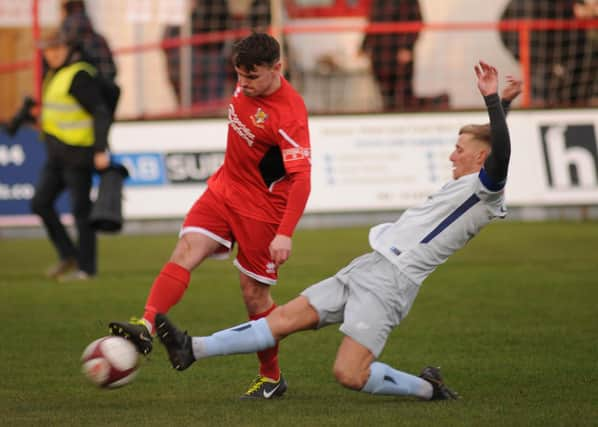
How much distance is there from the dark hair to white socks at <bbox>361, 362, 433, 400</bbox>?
1.50m

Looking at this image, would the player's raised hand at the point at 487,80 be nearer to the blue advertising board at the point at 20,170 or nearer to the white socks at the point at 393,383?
the white socks at the point at 393,383

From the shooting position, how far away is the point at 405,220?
6.42 metres

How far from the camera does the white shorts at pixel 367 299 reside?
6.21 metres

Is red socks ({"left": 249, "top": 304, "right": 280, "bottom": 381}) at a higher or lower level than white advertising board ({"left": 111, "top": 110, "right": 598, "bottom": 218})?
higher

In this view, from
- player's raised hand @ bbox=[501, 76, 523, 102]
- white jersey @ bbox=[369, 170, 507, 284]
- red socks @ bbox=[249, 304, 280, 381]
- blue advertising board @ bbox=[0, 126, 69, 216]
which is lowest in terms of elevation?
blue advertising board @ bbox=[0, 126, 69, 216]

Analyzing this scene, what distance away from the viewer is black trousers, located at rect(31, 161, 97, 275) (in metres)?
12.1

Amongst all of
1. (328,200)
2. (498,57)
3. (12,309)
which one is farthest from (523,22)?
(12,309)

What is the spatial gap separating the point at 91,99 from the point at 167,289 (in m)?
5.29

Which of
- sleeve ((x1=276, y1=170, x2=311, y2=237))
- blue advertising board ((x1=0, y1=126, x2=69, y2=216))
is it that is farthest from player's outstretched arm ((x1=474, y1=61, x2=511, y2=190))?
blue advertising board ((x1=0, y1=126, x2=69, y2=216))

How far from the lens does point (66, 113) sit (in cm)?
1193

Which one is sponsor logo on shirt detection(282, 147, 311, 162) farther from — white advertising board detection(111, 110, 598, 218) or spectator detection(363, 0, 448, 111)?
spectator detection(363, 0, 448, 111)

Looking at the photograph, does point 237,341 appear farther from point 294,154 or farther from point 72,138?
point 72,138

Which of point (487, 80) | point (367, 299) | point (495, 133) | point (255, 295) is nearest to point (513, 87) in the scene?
point (487, 80)

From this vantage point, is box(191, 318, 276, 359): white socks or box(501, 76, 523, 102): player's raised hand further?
box(501, 76, 523, 102): player's raised hand
